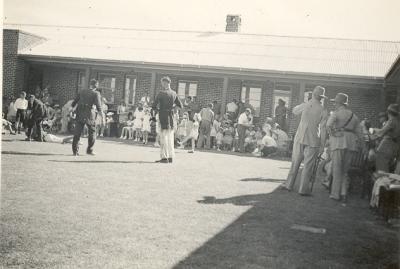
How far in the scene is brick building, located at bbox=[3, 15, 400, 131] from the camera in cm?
1733

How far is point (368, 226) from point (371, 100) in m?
13.0

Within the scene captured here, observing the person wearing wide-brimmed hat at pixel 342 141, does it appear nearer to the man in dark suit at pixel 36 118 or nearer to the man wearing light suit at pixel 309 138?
the man wearing light suit at pixel 309 138

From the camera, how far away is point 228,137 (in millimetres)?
16266

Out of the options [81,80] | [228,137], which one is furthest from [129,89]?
[228,137]

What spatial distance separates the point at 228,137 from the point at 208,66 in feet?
11.0

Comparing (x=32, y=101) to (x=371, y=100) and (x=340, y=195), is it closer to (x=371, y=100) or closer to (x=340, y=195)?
(x=340, y=195)

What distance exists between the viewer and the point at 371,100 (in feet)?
57.1

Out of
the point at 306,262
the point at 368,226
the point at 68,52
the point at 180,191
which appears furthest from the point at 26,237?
the point at 68,52

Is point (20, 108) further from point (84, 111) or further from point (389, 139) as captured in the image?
point (389, 139)

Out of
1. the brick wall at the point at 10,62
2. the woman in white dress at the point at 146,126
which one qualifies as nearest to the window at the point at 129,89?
the woman in white dress at the point at 146,126

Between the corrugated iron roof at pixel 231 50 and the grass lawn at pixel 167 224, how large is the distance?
10.9 meters

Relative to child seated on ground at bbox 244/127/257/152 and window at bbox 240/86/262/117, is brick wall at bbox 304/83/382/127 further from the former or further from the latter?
child seated on ground at bbox 244/127/257/152

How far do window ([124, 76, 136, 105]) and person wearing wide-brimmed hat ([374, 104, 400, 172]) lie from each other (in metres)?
14.5

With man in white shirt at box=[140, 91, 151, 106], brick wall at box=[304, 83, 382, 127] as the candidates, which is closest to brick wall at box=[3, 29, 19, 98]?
man in white shirt at box=[140, 91, 151, 106]
